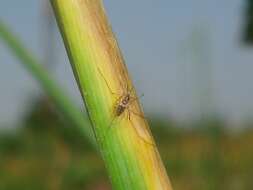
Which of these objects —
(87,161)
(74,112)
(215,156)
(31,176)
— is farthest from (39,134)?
(74,112)

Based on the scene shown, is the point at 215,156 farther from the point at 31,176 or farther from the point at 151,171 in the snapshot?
the point at 31,176

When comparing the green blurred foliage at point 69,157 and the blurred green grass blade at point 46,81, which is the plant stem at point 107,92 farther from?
the green blurred foliage at point 69,157

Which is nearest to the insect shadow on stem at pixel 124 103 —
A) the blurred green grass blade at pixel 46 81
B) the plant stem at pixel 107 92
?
the plant stem at pixel 107 92

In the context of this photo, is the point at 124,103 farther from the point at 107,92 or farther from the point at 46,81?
the point at 46,81

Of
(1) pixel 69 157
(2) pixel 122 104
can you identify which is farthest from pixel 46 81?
(1) pixel 69 157

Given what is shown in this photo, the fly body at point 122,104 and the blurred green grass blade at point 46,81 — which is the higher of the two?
the fly body at point 122,104

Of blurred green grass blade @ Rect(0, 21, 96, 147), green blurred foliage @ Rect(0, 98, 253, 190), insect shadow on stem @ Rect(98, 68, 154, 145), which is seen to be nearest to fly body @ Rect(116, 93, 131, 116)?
insect shadow on stem @ Rect(98, 68, 154, 145)

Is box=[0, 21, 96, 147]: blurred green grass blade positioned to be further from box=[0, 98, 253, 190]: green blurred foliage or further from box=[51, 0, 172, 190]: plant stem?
box=[0, 98, 253, 190]: green blurred foliage
